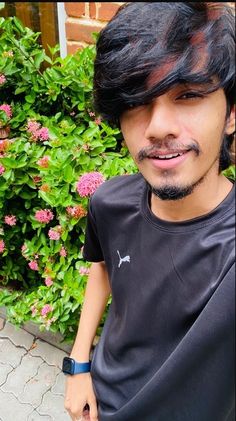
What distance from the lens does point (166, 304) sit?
1.12m

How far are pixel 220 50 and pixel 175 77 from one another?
13cm

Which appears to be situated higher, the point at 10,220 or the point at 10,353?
the point at 10,220

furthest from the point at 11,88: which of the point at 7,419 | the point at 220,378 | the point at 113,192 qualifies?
the point at 220,378

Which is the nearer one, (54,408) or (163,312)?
(163,312)

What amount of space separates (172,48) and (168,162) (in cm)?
24

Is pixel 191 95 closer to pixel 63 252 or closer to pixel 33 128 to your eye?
pixel 63 252

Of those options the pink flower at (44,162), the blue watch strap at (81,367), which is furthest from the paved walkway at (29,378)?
the pink flower at (44,162)

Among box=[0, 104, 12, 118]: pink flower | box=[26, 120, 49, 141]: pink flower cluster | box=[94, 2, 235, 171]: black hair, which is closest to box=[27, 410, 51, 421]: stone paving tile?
box=[26, 120, 49, 141]: pink flower cluster

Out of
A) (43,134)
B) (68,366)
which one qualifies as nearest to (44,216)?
(43,134)

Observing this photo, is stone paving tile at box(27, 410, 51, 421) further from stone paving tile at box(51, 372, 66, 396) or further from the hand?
the hand

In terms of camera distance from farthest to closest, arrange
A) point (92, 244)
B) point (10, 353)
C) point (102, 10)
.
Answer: point (10, 353)
point (102, 10)
point (92, 244)

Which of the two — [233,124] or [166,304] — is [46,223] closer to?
[166,304]

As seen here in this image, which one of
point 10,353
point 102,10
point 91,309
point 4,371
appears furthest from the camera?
point 10,353

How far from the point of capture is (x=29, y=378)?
243cm
